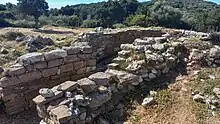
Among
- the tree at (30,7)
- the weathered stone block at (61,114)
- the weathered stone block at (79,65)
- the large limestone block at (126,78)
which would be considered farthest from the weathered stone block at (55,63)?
the tree at (30,7)

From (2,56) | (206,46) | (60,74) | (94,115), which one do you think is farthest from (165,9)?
(94,115)

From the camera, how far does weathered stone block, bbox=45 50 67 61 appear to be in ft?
30.1

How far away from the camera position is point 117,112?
7.70 meters

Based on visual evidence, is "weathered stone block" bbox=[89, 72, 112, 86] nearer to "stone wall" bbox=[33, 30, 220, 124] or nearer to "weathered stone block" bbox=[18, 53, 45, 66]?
"stone wall" bbox=[33, 30, 220, 124]

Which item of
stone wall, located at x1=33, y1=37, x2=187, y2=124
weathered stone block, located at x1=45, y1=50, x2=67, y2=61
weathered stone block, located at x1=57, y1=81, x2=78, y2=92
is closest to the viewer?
stone wall, located at x1=33, y1=37, x2=187, y2=124

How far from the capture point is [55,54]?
30.6 feet

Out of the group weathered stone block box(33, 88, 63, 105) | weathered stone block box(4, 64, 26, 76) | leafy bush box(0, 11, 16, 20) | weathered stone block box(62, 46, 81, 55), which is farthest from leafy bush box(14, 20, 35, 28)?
weathered stone block box(33, 88, 63, 105)

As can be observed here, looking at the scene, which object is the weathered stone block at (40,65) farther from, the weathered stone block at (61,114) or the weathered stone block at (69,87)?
the weathered stone block at (61,114)

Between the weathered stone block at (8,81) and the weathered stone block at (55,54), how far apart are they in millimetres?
1073

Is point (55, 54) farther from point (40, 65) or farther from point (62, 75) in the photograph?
point (62, 75)

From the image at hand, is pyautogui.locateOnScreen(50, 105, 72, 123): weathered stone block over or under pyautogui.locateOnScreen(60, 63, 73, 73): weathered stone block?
under

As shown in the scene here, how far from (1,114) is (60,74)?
2026 millimetres

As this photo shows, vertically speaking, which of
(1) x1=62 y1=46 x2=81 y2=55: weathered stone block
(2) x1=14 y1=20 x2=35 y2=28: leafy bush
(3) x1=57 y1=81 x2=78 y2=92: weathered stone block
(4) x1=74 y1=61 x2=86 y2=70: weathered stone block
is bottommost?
(2) x1=14 y1=20 x2=35 y2=28: leafy bush

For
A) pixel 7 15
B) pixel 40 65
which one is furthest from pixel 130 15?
pixel 40 65
